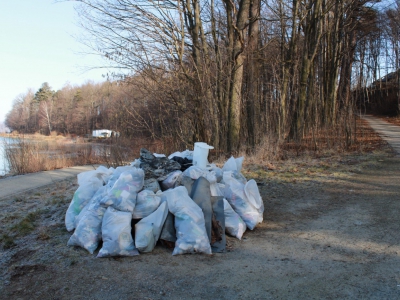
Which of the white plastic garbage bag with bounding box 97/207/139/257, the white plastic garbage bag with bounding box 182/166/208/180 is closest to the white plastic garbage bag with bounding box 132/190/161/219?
the white plastic garbage bag with bounding box 97/207/139/257

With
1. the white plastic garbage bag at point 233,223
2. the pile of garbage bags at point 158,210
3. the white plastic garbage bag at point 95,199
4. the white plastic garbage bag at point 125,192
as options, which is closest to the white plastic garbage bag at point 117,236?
the pile of garbage bags at point 158,210

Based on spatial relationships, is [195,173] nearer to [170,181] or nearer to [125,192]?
[170,181]

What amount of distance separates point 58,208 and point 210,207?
8.83 ft

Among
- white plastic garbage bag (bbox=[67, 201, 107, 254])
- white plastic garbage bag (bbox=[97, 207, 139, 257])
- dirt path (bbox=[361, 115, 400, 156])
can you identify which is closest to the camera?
white plastic garbage bag (bbox=[97, 207, 139, 257])

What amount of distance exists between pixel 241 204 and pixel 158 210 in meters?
1.19

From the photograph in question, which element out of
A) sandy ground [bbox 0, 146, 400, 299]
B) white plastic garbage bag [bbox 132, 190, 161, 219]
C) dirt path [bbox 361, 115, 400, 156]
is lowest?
sandy ground [bbox 0, 146, 400, 299]

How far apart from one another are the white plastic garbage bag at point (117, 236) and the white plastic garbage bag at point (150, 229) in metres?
0.08

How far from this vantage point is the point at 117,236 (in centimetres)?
365

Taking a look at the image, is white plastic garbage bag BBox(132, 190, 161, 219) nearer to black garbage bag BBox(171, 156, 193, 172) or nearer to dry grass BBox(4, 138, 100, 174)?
black garbage bag BBox(171, 156, 193, 172)

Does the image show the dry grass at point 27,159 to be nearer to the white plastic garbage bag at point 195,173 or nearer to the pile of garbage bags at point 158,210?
the pile of garbage bags at point 158,210

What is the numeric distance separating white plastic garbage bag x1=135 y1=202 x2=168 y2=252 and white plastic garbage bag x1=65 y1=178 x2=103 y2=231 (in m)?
0.99

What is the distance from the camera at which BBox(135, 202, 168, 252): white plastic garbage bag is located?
3695mm

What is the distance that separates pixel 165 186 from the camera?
4508 millimetres

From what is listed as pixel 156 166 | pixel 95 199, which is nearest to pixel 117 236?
pixel 95 199
